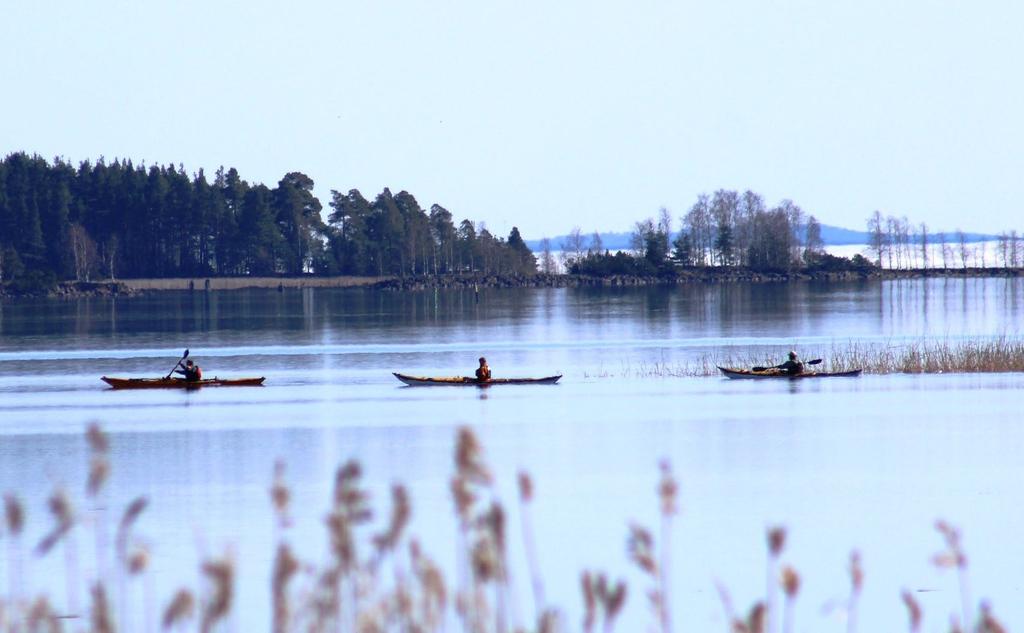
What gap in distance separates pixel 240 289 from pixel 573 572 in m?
148

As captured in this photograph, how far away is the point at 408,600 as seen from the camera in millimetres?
6336

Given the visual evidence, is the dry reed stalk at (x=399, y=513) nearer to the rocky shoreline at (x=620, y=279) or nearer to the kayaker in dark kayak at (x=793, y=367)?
the kayaker in dark kayak at (x=793, y=367)

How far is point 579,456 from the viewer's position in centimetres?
2706

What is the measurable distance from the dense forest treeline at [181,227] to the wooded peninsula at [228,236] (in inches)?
4.5

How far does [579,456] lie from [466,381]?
50.9ft

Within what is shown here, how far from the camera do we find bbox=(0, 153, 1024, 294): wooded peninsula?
156 m

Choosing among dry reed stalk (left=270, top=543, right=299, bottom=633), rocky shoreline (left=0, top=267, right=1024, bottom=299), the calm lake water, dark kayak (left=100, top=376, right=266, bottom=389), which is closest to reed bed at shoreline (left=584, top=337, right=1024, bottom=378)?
the calm lake water

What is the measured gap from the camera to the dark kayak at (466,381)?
139 feet

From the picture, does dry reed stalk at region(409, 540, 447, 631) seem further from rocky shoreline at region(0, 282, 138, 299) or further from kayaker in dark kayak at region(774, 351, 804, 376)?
rocky shoreline at region(0, 282, 138, 299)

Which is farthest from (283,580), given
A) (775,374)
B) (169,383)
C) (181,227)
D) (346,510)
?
(181,227)

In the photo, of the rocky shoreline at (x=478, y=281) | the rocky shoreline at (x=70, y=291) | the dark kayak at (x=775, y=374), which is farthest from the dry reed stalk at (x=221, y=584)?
the rocky shoreline at (x=478, y=281)

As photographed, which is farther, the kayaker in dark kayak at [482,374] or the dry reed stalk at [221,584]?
the kayaker in dark kayak at [482,374]

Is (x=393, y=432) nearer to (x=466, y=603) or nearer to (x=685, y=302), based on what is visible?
(x=466, y=603)

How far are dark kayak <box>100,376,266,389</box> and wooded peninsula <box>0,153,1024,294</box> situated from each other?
111m
